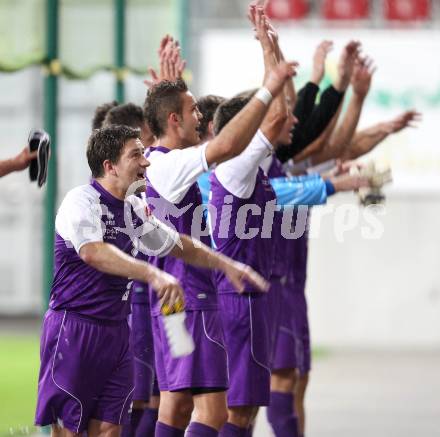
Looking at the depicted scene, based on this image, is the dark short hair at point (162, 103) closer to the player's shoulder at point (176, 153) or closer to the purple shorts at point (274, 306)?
the player's shoulder at point (176, 153)

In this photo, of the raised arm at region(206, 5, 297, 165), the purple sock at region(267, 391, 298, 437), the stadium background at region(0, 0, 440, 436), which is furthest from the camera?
the stadium background at region(0, 0, 440, 436)

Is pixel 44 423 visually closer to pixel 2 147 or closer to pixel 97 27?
pixel 97 27

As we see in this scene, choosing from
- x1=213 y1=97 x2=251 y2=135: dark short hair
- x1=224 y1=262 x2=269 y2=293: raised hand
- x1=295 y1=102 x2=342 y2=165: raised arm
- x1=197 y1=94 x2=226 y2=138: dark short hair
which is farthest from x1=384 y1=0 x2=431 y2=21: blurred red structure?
x1=224 y1=262 x2=269 y2=293: raised hand

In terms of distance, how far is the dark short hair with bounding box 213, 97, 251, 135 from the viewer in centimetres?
550

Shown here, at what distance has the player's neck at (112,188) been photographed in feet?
15.0

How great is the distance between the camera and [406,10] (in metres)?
11.9

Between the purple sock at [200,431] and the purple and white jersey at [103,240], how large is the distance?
66 cm

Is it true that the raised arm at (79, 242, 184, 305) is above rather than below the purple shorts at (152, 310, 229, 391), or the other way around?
above

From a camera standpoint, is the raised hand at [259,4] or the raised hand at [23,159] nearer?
the raised hand at [23,159]

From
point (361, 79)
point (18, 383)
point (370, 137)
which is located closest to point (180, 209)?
point (361, 79)

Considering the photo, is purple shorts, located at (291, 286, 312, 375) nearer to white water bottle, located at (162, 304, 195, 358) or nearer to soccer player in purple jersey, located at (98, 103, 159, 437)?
soccer player in purple jersey, located at (98, 103, 159, 437)

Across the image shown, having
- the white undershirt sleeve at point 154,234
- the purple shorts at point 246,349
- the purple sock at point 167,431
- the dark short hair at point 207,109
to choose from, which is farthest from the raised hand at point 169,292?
the dark short hair at point 207,109

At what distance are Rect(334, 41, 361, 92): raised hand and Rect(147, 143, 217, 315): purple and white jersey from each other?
210cm

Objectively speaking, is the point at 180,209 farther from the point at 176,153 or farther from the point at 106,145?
the point at 106,145
